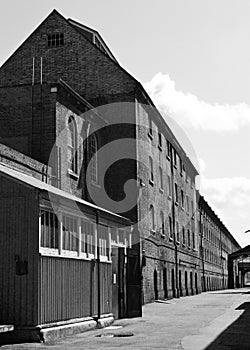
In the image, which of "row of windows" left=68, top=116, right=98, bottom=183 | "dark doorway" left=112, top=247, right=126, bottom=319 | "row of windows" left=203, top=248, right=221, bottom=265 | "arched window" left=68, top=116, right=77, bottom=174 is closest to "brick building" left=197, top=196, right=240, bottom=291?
"row of windows" left=203, top=248, right=221, bottom=265

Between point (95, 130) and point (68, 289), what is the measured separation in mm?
14393

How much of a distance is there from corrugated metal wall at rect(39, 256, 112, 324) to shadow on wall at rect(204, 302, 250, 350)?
393cm

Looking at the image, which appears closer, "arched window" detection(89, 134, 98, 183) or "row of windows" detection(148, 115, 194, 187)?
"arched window" detection(89, 134, 98, 183)

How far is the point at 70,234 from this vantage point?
1653 centimetres

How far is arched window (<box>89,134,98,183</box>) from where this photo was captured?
1117 inches

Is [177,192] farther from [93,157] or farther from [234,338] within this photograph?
[234,338]

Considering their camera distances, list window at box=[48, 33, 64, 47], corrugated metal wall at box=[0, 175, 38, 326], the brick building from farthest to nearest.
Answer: the brick building, window at box=[48, 33, 64, 47], corrugated metal wall at box=[0, 175, 38, 326]

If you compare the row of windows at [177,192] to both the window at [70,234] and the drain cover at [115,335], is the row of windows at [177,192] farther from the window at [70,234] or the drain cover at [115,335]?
the drain cover at [115,335]

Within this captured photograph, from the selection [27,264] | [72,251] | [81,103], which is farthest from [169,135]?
[27,264]

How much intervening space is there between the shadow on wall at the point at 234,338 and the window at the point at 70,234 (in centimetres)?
465

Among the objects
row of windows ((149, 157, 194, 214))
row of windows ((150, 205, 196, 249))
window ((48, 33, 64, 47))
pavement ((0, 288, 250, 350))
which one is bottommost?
pavement ((0, 288, 250, 350))

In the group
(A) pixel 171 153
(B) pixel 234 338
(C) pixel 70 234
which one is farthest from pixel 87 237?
(A) pixel 171 153

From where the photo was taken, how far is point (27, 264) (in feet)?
46.5

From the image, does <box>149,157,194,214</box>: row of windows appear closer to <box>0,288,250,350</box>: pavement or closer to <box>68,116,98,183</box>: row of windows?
<box>68,116,98,183</box>: row of windows
